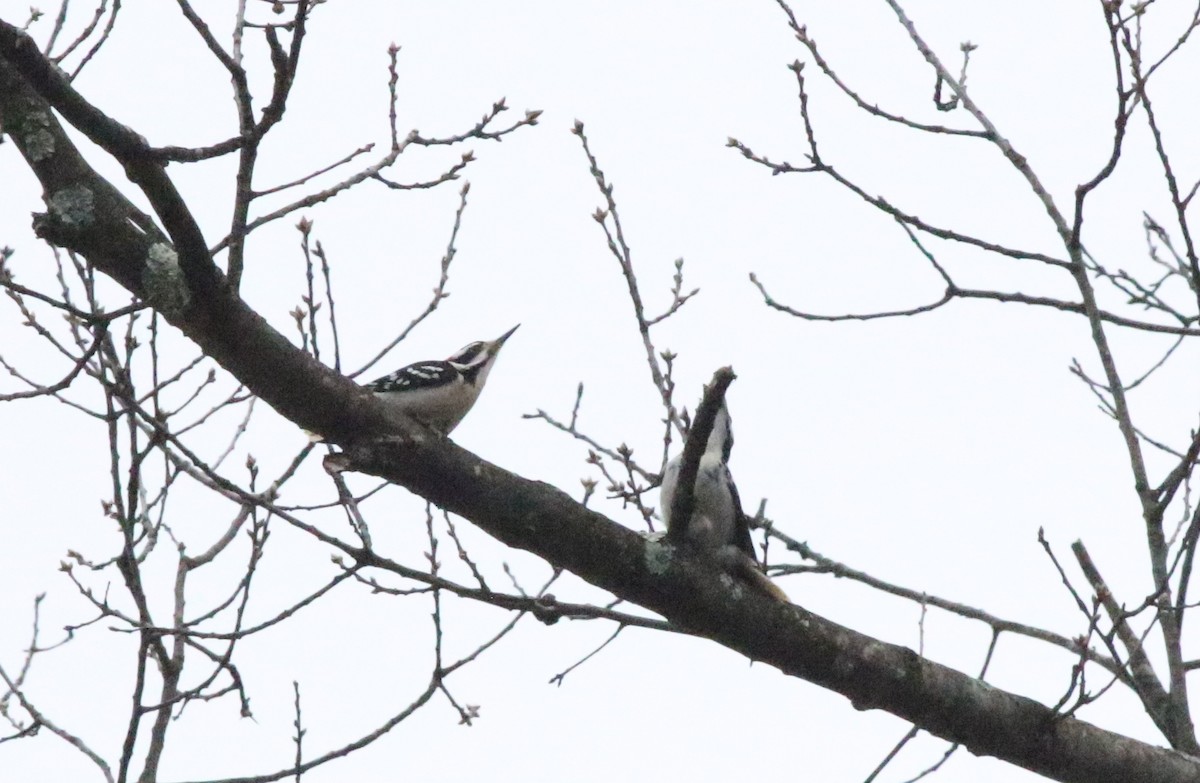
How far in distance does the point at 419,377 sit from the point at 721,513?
1941mm

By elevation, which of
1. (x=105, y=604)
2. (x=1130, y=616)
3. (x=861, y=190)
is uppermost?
(x=861, y=190)

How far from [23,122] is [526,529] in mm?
1328

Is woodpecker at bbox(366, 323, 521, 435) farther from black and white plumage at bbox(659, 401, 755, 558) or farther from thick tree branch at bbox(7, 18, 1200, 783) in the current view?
thick tree branch at bbox(7, 18, 1200, 783)

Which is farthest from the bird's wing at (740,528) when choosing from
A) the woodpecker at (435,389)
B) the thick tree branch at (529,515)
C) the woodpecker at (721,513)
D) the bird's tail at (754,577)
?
the woodpecker at (435,389)

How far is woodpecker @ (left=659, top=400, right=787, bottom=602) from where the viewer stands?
3.67 m

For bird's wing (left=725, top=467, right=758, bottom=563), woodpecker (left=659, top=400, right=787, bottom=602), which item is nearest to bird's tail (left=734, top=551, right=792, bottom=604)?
woodpecker (left=659, top=400, right=787, bottom=602)

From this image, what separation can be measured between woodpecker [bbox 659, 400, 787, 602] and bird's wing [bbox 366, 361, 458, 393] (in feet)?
4.92

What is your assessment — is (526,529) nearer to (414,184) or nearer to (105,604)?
(414,184)

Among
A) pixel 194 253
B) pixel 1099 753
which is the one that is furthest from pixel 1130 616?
pixel 194 253

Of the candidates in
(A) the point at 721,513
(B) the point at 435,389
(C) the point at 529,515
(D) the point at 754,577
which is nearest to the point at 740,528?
(A) the point at 721,513

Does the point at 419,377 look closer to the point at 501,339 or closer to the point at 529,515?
the point at 501,339

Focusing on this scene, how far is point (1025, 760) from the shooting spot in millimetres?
3297

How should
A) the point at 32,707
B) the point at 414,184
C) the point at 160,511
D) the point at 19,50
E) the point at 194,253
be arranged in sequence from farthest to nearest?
the point at 160,511
the point at 32,707
the point at 414,184
the point at 194,253
the point at 19,50

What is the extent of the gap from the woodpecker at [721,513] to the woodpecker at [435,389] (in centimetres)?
145
